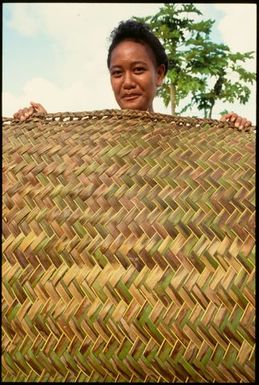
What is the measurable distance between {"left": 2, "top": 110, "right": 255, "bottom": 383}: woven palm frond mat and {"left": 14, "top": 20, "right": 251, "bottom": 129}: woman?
645 millimetres

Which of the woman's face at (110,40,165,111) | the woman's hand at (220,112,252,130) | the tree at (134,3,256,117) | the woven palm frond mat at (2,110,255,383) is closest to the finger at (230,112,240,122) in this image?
the woman's hand at (220,112,252,130)

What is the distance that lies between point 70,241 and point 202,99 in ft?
25.6

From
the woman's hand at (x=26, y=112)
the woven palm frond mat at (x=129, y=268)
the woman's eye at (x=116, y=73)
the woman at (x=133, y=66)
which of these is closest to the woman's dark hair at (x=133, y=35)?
the woman at (x=133, y=66)

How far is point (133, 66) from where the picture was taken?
58.5 inches

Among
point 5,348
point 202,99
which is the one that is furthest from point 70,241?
point 202,99

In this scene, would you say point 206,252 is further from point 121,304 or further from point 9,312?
point 9,312

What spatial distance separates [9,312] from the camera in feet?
2.56

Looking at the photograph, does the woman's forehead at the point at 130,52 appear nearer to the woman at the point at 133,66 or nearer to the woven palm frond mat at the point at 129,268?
the woman at the point at 133,66

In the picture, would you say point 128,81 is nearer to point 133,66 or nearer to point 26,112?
point 133,66

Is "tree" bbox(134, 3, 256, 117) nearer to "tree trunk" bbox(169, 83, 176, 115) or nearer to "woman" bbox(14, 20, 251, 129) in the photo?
"tree trunk" bbox(169, 83, 176, 115)

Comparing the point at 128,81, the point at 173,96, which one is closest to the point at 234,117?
the point at 128,81

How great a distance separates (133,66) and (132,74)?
0.09ft

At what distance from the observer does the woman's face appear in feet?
4.88

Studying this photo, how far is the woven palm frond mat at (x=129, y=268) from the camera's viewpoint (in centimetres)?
72
